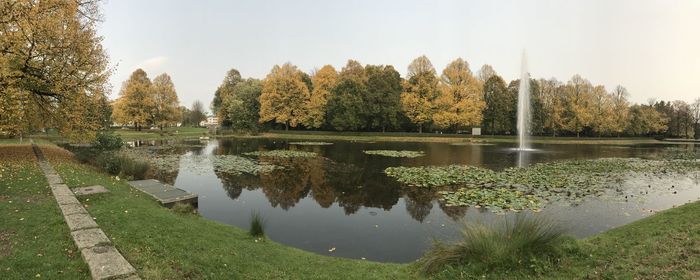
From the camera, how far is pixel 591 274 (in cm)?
506

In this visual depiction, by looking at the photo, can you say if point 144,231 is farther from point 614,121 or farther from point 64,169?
point 614,121

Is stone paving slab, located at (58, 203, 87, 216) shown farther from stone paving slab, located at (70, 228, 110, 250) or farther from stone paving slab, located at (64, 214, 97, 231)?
stone paving slab, located at (70, 228, 110, 250)

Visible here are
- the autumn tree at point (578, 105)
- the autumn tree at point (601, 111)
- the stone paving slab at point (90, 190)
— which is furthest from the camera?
the autumn tree at point (601, 111)

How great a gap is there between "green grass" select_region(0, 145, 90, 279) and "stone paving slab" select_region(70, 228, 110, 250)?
11cm

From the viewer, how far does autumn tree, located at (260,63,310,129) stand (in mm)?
57969

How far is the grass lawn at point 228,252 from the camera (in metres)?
4.98

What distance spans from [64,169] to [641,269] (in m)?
18.5

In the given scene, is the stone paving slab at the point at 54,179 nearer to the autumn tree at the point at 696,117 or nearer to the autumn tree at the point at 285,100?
the autumn tree at the point at 285,100

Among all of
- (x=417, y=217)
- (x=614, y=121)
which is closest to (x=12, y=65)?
(x=417, y=217)

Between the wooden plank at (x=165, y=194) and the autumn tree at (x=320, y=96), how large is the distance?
45.1 m

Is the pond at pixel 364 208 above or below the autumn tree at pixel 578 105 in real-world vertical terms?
below

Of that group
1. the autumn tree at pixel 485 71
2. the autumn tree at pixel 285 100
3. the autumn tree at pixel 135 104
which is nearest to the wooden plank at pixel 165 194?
the autumn tree at pixel 285 100

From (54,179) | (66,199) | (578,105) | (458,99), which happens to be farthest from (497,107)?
(66,199)

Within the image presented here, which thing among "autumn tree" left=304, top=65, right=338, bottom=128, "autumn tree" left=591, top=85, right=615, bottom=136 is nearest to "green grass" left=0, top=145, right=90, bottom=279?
"autumn tree" left=304, top=65, right=338, bottom=128
